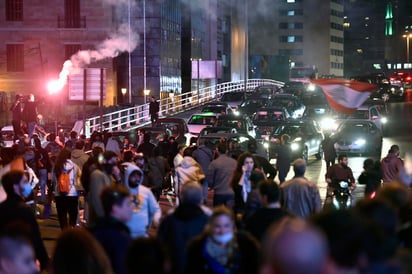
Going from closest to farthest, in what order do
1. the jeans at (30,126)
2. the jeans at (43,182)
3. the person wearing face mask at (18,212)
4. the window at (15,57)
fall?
the person wearing face mask at (18,212) → the jeans at (43,182) → the jeans at (30,126) → the window at (15,57)

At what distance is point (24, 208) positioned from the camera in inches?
330

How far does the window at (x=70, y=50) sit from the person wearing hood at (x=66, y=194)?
37.3 metres

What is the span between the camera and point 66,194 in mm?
13922

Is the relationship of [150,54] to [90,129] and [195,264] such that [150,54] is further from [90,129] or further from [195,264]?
[195,264]

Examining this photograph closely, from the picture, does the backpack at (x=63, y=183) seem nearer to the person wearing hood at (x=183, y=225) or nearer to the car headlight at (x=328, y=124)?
the person wearing hood at (x=183, y=225)

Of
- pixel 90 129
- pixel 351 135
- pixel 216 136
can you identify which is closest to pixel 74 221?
pixel 216 136

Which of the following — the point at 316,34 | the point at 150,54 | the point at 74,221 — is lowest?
the point at 74,221

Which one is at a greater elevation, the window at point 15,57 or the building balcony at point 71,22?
the building balcony at point 71,22

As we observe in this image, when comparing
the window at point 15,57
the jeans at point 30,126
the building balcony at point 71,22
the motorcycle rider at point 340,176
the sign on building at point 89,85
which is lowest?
the motorcycle rider at point 340,176

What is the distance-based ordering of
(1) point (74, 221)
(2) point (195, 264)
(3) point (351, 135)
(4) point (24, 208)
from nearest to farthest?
(2) point (195, 264) → (4) point (24, 208) → (1) point (74, 221) → (3) point (351, 135)

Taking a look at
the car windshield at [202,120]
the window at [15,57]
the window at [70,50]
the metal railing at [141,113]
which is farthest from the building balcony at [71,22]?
the car windshield at [202,120]

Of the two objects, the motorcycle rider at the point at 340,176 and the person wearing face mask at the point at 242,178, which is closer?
the person wearing face mask at the point at 242,178

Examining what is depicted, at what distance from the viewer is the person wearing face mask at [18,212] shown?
8164 millimetres

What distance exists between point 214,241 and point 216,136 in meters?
16.8
